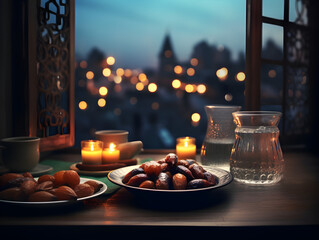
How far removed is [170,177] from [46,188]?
31 cm

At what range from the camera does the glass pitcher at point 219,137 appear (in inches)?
46.7

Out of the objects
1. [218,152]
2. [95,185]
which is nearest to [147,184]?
[95,185]

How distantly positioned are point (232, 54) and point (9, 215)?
24.6 ft

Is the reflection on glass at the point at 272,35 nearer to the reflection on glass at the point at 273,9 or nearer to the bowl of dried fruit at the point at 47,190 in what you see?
the reflection on glass at the point at 273,9

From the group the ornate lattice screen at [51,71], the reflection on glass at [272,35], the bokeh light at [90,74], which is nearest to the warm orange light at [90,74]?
the bokeh light at [90,74]

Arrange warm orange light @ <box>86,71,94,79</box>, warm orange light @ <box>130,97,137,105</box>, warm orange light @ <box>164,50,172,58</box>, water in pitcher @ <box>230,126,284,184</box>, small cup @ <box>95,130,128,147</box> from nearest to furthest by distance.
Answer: water in pitcher @ <box>230,126,284,184</box> < small cup @ <box>95,130,128,147</box> < warm orange light @ <box>86,71,94,79</box> < warm orange light @ <box>130,97,137,105</box> < warm orange light @ <box>164,50,172,58</box>

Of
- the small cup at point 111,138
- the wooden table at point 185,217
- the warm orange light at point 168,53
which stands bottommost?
the wooden table at point 185,217

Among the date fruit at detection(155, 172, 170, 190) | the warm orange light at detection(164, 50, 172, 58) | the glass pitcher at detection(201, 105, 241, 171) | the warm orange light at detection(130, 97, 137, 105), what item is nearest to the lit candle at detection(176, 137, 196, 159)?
the glass pitcher at detection(201, 105, 241, 171)

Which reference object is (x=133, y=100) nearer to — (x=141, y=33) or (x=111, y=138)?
(x=141, y=33)

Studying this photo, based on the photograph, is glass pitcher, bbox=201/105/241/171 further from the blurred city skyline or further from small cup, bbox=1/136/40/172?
the blurred city skyline

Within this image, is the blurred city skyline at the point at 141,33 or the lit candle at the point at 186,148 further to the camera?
the blurred city skyline at the point at 141,33

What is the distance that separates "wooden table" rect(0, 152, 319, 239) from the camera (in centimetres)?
66

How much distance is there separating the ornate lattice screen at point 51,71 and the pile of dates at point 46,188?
0.54 metres

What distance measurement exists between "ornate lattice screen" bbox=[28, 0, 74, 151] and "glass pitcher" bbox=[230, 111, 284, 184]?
0.83 meters
